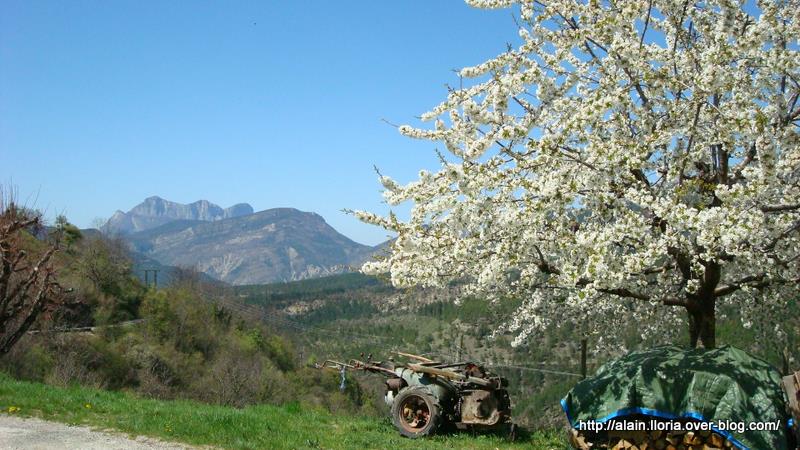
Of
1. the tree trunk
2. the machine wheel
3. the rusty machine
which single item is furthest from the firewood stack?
the machine wheel

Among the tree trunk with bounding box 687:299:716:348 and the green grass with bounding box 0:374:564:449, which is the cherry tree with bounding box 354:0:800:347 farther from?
the green grass with bounding box 0:374:564:449

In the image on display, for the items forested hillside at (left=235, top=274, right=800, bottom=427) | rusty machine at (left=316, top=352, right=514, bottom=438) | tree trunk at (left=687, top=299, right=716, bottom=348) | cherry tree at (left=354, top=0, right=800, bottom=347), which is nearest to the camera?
cherry tree at (left=354, top=0, right=800, bottom=347)

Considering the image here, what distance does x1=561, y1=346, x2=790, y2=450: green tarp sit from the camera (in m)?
8.58

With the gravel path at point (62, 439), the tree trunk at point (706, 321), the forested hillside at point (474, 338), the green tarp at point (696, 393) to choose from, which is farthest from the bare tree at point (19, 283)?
the tree trunk at point (706, 321)

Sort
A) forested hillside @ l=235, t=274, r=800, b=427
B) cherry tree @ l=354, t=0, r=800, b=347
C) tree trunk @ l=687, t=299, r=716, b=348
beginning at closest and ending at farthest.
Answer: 1. cherry tree @ l=354, t=0, r=800, b=347
2. tree trunk @ l=687, t=299, r=716, b=348
3. forested hillside @ l=235, t=274, r=800, b=427

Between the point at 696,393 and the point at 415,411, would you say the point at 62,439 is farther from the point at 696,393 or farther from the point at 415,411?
the point at 696,393

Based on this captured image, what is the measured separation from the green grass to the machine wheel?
0.84 feet

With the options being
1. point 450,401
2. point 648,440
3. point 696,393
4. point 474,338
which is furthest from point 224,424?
point 474,338

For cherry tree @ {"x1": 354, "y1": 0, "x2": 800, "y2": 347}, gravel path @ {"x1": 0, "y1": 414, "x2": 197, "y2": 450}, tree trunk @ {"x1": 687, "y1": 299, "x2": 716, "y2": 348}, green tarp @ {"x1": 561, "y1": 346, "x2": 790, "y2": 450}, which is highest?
cherry tree @ {"x1": 354, "y1": 0, "x2": 800, "y2": 347}

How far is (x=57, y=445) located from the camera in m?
9.46

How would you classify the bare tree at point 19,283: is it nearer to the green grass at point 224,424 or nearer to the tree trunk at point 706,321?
the green grass at point 224,424

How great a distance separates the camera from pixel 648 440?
9.30 m

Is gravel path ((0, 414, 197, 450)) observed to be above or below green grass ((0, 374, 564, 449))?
below

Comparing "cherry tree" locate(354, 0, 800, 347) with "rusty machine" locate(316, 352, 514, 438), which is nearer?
"cherry tree" locate(354, 0, 800, 347)
